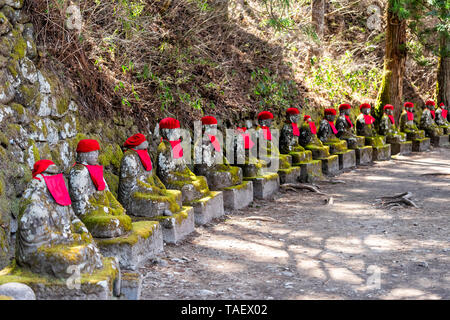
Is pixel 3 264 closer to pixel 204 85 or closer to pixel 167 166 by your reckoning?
pixel 167 166

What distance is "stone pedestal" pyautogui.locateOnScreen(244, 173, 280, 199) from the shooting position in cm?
882

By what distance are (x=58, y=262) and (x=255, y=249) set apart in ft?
9.15

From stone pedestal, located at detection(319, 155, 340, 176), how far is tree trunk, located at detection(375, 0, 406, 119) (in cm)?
394

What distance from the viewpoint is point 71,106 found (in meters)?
6.48

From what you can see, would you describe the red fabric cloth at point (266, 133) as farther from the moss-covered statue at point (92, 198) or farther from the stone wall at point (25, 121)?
the moss-covered statue at point (92, 198)

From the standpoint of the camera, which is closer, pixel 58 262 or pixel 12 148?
pixel 58 262

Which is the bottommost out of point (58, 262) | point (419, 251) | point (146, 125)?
point (419, 251)

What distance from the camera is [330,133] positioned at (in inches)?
468

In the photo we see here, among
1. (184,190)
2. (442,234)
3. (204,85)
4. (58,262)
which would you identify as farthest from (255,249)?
(204,85)

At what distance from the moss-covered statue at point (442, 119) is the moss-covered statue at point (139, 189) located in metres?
12.1

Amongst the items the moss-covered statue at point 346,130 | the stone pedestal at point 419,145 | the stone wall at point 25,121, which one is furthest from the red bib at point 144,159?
the stone pedestal at point 419,145

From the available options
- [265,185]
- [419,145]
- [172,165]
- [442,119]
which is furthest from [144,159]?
[442,119]

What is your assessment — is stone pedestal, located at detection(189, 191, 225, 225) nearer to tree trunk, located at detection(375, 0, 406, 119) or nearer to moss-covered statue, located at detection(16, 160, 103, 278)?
moss-covered statue, located at detection(16, 160, 103, 278)

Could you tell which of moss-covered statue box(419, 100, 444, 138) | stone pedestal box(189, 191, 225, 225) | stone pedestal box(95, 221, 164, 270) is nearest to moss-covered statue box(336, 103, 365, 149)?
moss-covered statue box(419, 100, 444, 138)
